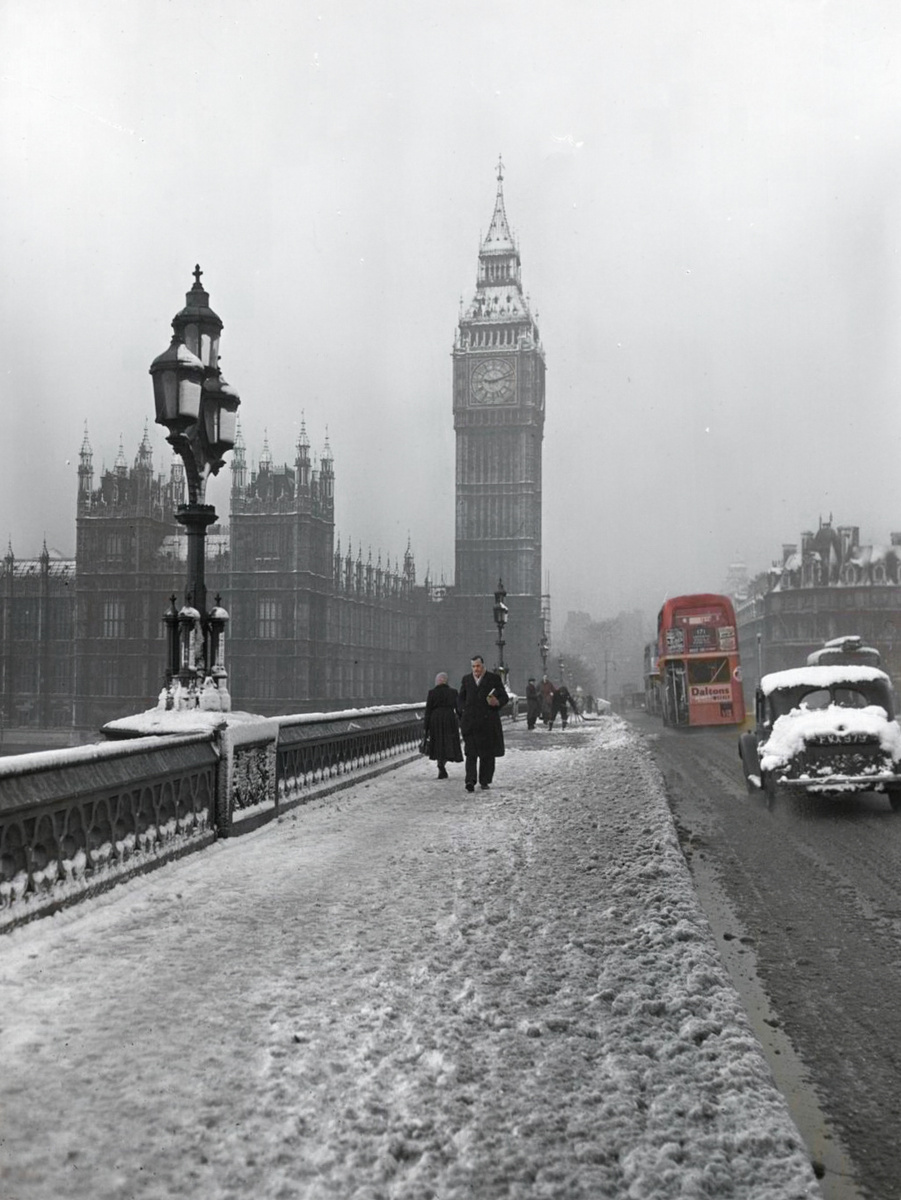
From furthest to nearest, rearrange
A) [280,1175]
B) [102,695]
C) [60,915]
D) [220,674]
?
[102,695] < [220,674] < [60,915] < [280,1175]

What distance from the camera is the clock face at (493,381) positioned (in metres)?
110

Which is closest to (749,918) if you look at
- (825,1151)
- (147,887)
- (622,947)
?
(622,947)

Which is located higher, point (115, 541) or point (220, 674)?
point (115, 541)

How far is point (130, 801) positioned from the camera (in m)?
6.71

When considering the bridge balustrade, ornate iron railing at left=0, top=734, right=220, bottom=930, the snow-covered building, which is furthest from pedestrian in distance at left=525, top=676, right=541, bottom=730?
the snow-covered building

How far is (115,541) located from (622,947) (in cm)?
7061

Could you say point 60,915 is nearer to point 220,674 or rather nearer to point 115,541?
point 220,674

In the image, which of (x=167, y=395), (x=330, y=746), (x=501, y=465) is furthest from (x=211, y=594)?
(x=167, y=395)

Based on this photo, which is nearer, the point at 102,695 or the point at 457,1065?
the point at 457,1065

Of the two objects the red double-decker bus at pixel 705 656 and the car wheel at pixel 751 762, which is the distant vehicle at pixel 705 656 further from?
the car wheel at pixel 751 762

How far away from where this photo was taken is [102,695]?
6831cm

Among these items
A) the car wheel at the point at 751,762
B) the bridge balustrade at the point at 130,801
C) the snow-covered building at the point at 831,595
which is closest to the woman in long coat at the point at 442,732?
the bridge balustrade at the point at 130,801

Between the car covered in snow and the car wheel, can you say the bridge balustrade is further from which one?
the car wheel

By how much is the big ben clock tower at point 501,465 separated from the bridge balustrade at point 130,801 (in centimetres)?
9207
